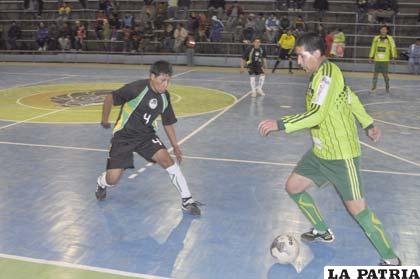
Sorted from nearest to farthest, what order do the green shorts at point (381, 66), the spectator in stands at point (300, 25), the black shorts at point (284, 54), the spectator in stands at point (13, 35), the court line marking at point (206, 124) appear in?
the court line marking at point (206, 124), the green shorts at point (381, 66), the black shorts at point (284, 54), the spectator in stands at point (300, 25), the spectator in stands at point (13, 35)

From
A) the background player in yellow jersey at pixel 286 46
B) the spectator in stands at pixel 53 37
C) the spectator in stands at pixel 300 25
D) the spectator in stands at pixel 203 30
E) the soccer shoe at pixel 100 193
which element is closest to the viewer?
the soccer shoe at pixel 100 193

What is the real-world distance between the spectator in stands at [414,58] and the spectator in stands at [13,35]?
23059mm

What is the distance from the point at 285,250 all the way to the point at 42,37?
94.9 feet

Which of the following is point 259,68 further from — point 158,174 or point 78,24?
point 78,24

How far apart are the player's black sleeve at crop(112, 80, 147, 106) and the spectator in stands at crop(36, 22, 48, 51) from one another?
26.4 m

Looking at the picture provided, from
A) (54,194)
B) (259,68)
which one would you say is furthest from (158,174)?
(259,68)

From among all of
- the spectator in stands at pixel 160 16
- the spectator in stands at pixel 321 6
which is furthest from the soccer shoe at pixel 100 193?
the spectator in stands at pixel 160 16

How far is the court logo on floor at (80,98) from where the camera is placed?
1670cm

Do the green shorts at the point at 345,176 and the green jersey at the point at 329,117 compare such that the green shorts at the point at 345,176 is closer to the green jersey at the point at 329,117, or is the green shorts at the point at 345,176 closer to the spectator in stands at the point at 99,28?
the green jersey at the point at 329,117

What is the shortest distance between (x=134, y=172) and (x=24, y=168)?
2.09 metres

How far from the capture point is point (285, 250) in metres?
5.89

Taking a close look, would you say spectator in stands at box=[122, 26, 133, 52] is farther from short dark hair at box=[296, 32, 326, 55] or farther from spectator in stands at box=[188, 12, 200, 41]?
short dark hair at box=[296, 32, 326, 55]

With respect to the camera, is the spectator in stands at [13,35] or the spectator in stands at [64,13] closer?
the spectator in stands at [13,35]

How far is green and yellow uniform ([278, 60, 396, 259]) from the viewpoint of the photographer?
5.20 metres
